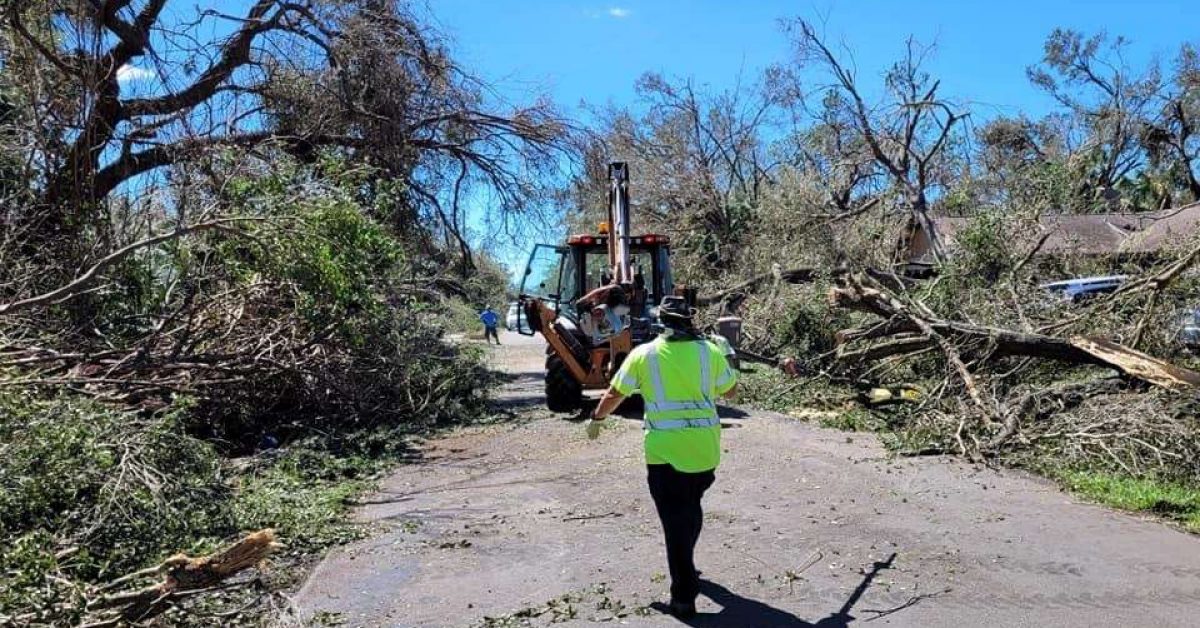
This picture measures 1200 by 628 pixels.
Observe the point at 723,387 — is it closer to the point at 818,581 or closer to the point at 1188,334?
the point at 818,581

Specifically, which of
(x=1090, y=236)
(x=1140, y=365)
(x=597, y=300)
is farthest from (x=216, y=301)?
(x=1090, y=236)

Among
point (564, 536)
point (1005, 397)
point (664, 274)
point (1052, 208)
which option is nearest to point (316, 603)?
point (564, 536)

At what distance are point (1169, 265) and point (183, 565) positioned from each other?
9.63m

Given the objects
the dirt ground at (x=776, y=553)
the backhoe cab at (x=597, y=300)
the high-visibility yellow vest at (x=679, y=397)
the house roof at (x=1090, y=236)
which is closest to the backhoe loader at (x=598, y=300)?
the backhoe cab at (x=597, y=300)

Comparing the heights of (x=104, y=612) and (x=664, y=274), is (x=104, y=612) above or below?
below

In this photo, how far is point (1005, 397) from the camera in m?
9.00

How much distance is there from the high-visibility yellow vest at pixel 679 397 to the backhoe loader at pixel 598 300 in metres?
6.03

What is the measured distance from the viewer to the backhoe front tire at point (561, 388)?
12.0m

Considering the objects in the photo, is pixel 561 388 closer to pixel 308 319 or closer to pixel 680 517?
pixel 308 319

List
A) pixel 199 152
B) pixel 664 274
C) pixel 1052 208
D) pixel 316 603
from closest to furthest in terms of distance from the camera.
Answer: pixel 316 603 < pixel 199 152 < pixel 664 274 < pixel 1052 208

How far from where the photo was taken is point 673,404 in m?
4.70

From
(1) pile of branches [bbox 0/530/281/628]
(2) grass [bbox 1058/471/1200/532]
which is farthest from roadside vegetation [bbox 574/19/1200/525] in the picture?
(1) pile of branches [bbox 0/530/281/628]

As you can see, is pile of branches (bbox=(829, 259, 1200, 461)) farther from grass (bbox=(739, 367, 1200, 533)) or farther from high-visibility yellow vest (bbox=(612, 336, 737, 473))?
high-visibility yellow vest (bbox=(612, 336, 737, 473))

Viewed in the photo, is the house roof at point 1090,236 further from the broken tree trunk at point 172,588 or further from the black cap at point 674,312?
the broken tree trunk at point 172,588
